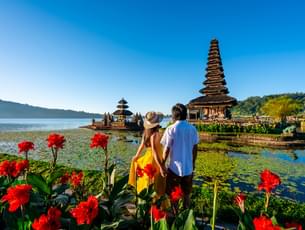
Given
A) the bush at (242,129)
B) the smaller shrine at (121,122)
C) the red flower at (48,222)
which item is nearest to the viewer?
the red flower at (48,222)

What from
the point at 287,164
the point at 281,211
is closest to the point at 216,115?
the point at 287,164

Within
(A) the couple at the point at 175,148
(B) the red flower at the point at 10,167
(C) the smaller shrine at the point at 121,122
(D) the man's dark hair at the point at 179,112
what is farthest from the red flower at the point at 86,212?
(C) the smaller shrine at the point at 121,122

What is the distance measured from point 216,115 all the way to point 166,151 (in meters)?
29.3

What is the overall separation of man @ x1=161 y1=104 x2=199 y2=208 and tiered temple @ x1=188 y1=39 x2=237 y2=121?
91.4 feet

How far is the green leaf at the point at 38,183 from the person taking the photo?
259 cm

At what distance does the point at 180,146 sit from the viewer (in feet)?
11.1

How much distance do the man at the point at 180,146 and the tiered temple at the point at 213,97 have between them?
27.9 metres

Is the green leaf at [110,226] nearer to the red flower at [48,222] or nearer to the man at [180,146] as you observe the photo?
the red flower at [48,222]

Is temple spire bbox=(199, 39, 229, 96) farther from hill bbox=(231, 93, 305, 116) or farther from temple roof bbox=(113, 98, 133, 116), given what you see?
hill bbox=(231, 93, 305, 116)

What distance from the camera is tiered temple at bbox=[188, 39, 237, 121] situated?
31.0 m

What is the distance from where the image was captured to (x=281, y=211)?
14.3ft

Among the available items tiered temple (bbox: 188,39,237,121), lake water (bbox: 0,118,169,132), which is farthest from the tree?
lake water (bbox: 0,118,169,132)

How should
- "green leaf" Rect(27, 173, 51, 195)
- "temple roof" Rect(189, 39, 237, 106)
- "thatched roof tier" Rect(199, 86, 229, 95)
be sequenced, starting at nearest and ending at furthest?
1. "green leaf" Rect(27, 173, 51, 195)
2. "temple roof" Rect(189, 39, 237, 106)
3. "thatched roof tier" Rect(199, 86, 229, 95)

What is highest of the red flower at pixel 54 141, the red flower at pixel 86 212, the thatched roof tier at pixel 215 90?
the thatched roof tier at pixel 215 90
